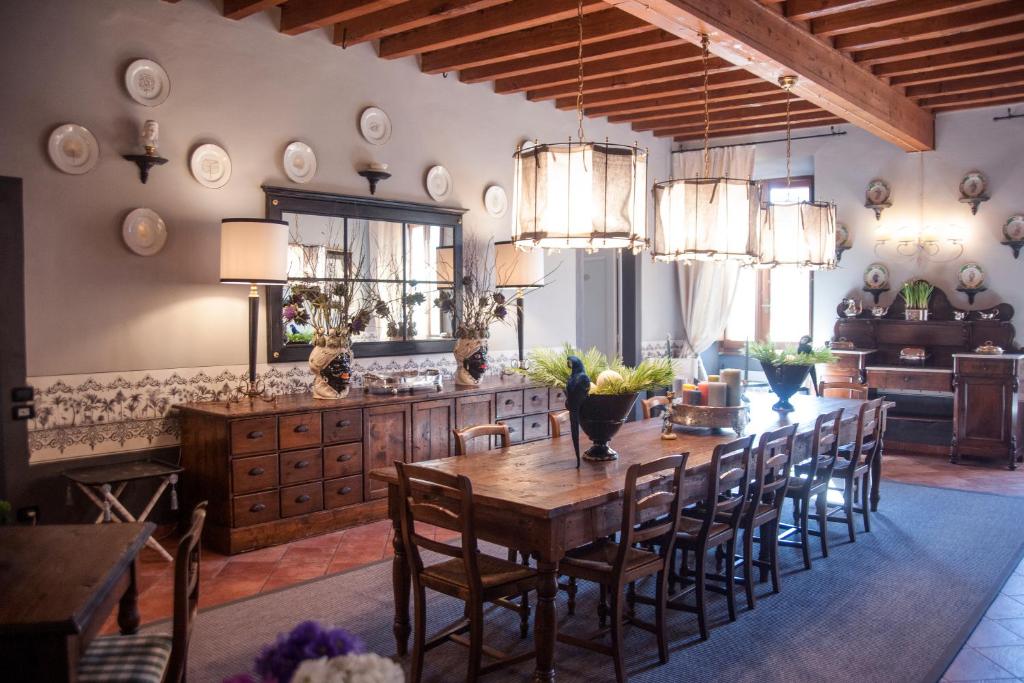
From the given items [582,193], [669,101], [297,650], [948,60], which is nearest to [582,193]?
[582,193]

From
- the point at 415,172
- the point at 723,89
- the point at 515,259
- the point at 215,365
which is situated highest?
the point at 723,89

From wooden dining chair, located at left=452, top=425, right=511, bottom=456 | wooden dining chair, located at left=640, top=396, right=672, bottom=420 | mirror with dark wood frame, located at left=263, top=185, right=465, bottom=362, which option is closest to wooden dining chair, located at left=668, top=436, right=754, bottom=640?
wooden dining chair, located at left=452, top=425, right=511, bottom=456

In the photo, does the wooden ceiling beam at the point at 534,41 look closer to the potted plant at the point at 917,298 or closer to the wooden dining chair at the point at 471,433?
the wooden dining chair at the point at 471,433

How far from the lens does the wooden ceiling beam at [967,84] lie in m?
6.75

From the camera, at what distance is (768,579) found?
14.6ft

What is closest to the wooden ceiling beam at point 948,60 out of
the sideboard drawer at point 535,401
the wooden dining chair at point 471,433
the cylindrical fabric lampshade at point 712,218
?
the cylindrical fabric lampshade at point 712,218

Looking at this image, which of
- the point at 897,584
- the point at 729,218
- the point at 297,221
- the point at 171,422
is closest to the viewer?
the point at 729,218

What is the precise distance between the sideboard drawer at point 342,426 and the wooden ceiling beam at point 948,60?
4655mm

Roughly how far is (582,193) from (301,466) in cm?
269

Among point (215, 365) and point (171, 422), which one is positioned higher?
point (215, 365)

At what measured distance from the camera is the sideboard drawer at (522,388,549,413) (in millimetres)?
6480

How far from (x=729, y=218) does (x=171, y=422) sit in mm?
3381

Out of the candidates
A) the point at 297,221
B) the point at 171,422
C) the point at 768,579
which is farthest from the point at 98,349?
the point at 768,579

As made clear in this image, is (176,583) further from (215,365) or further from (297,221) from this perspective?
(297,221)
